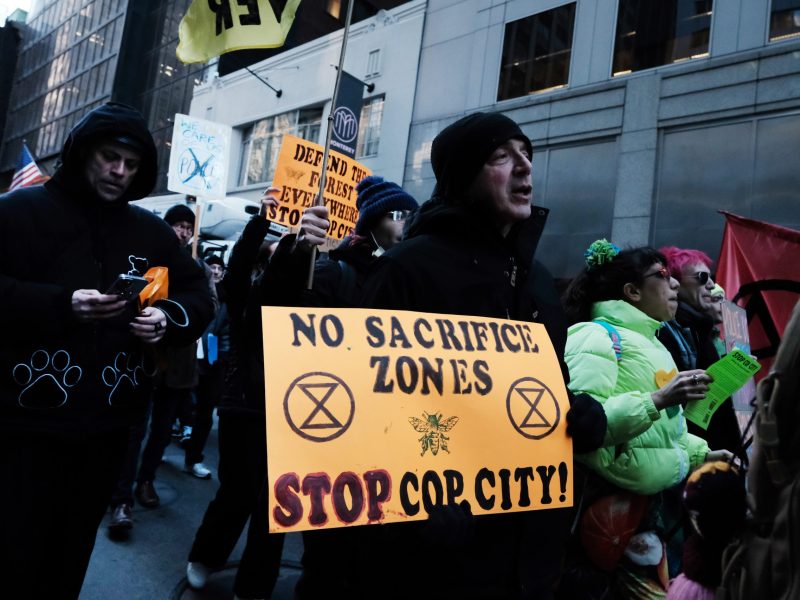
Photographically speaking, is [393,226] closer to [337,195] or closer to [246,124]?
[337,195]

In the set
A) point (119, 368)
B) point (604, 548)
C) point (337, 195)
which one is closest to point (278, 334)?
point (119, 368)

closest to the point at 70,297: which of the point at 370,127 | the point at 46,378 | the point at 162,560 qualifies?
the point at 46,378

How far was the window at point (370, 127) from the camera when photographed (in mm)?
14740

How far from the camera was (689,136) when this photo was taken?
9828mm

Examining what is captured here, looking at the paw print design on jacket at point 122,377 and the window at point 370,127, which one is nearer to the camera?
the paw print design on jacket at point 122,377

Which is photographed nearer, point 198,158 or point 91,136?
point 91,136

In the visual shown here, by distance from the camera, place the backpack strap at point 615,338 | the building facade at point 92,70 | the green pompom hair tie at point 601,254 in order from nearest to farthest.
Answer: the backpack strap at point 615,338 → the green pompom hair tie at point 601,254 → the building facade at point 92,70

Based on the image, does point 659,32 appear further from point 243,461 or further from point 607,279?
point 243,461

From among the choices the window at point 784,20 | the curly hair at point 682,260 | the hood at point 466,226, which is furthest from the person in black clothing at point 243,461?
the window at point 784,20

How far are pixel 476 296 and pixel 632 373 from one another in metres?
1.07

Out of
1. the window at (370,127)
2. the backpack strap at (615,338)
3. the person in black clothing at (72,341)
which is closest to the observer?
the person in black clothing at (72,341)

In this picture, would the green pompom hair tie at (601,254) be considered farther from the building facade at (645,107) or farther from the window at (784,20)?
the window at (784,20)

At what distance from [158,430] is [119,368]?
8.99ft

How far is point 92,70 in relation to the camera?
32.8 m
